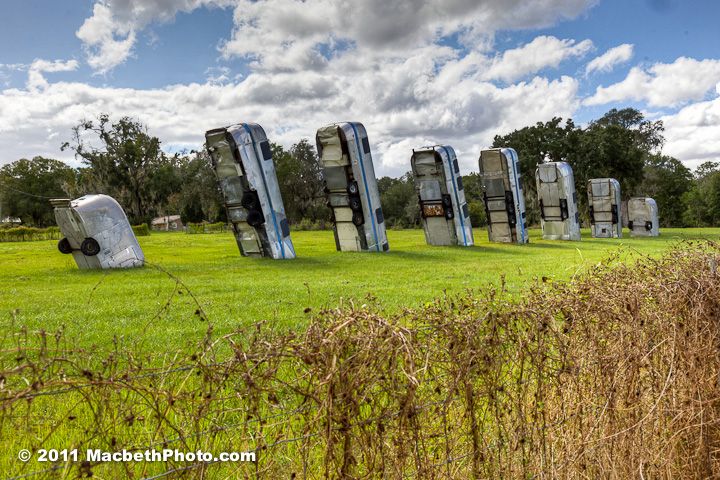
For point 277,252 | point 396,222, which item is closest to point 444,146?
point 277,252

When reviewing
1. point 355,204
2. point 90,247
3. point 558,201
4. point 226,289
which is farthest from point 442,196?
point 226,289

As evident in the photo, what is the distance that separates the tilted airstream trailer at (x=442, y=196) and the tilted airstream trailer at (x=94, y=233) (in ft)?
39.0

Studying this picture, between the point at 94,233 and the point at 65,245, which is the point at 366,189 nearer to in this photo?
the point at 94,233

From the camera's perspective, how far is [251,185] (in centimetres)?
1645

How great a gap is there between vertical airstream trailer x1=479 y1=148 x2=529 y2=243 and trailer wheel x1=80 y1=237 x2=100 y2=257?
16124 millimetres

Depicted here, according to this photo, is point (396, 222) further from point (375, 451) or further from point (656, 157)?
point (375, 451)

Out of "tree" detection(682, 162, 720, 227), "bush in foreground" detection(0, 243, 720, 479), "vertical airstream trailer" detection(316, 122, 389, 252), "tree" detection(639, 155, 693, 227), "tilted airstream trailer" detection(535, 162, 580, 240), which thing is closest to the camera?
"bush in foreground" detection(0, 243, 720, 479)

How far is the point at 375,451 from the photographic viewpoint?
257cm

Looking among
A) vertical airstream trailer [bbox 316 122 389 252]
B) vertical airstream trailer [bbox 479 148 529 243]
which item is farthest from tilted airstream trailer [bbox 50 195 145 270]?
vertical airstream trailer [bbox 479 148 529 243]

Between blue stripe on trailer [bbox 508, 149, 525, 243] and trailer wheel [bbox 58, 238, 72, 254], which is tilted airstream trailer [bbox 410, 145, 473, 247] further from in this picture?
trailer wheel [bbox 58, 238, 72, 254]

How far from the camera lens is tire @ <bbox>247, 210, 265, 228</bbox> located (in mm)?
16469

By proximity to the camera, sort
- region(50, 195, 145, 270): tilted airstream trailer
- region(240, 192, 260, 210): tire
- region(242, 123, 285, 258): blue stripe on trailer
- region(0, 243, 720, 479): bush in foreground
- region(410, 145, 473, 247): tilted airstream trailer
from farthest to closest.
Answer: region(410, 145, 473, 247): tilted airstream trailer → region(242, 123, 285, 258): blue stripe on trailer → region(240, 192, 260, 210): tire → region(50, 195, 145, 270): tilted airstream trailer → region(0, 243, 720, 479): bush in foreground

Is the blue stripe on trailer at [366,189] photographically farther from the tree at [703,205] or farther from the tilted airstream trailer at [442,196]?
the tree at [703,205]

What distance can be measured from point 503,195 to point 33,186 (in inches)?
2250
